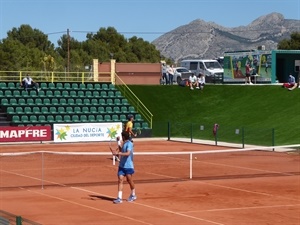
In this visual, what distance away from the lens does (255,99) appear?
198 feet

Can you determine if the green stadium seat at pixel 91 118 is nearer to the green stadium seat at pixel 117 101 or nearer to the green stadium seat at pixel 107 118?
the green stadium seat at pixel 107 118

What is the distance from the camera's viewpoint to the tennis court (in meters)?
22.0

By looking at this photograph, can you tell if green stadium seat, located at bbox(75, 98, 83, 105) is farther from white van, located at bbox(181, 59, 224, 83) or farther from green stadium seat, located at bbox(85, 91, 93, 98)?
white van, located at bbox(181, 59, 224, 83)

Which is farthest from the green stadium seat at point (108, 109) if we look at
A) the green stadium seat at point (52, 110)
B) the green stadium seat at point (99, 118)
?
the green stadium seat at point (52, 110)

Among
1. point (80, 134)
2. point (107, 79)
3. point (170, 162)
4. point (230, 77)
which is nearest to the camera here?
point (170, 162)

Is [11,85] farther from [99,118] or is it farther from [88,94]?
[99,118]

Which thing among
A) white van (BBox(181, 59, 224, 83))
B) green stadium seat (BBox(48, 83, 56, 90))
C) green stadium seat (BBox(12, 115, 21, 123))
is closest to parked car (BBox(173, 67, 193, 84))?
white van (BBox(181, 59, 224, 83))

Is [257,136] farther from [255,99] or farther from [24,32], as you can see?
[24,32]

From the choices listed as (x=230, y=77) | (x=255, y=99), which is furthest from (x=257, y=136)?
(x=230, y=77)

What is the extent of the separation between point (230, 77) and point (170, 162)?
33.7 m

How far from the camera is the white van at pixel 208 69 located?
75.5 meters

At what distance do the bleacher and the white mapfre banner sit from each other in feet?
10.7

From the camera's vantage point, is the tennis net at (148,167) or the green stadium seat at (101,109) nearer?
the tennis net at (148,167)

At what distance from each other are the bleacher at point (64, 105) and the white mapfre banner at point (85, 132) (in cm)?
326
